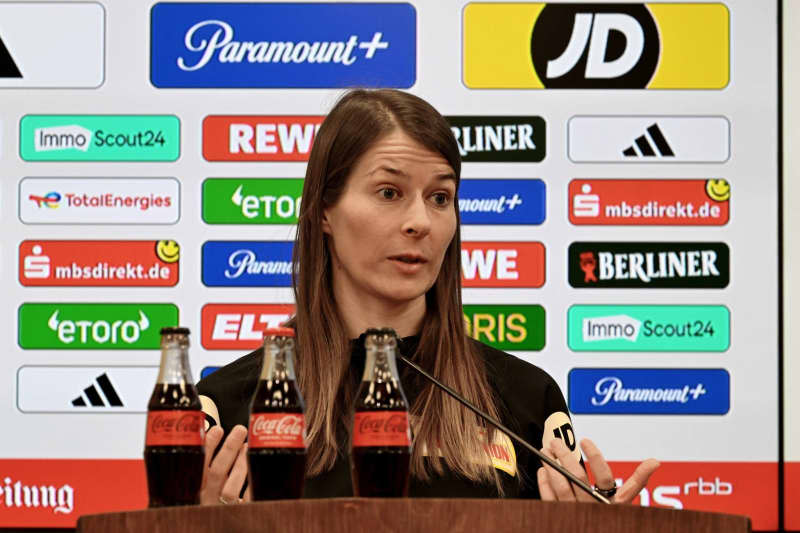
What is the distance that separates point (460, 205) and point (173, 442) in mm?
1820

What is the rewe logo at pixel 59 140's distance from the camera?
3123 mm

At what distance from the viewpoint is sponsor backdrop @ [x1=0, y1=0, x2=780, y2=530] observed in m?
3.07

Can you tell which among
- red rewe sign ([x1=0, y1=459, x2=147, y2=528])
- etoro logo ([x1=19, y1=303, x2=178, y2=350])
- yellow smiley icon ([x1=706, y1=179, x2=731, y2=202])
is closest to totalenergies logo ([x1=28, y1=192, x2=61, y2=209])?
etoro logo ([x1=19, y1=303, x2=178, y2=350])

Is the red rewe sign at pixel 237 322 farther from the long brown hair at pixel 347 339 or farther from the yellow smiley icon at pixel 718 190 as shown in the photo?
the yellow smiley icon at pixel 718 190

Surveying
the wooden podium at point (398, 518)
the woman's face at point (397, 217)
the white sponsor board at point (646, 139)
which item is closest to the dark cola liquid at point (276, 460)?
the wooden podium at point (398, 518)

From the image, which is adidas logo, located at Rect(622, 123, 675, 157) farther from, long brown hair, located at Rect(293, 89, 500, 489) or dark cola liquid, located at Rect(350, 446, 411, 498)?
dark cola liquid, located at Rect(350, 446, 411, 498)

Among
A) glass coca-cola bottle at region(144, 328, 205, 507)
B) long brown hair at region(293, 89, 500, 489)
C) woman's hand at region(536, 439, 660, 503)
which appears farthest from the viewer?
long brown hair at region(293, 89, 500, 489)

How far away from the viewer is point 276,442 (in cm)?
136

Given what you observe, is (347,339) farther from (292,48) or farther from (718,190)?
(718,190)

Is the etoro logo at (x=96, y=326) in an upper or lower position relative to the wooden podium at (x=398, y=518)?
upper

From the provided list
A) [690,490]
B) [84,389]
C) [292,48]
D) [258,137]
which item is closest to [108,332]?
[84,389]

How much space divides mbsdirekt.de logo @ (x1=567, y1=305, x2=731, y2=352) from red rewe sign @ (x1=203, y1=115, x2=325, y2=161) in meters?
0.88

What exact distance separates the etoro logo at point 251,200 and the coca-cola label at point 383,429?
179 cm

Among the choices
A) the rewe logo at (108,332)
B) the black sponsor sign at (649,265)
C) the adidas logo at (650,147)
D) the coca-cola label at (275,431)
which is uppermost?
the adidas logo at (650,147)
